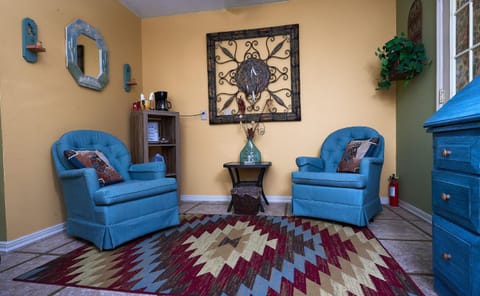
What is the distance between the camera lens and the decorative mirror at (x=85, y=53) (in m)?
2.38

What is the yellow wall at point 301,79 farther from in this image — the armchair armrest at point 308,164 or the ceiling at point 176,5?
the armchair armrest at point 308,164

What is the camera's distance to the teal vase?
2947 millimetres

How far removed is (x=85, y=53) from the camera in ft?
8.32

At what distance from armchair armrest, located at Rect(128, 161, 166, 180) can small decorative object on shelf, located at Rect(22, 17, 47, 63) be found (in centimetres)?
121

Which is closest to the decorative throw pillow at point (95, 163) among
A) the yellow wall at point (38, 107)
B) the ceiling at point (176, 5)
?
the yellow wall at point (38, 107)

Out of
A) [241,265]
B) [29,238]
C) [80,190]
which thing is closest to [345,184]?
[241,265]

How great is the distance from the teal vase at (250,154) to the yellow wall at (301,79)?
0.23 metres

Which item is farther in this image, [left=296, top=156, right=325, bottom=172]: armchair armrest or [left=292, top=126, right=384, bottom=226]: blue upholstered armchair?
[left=296, top=156, right=325, bottom=172]: armchair armrest

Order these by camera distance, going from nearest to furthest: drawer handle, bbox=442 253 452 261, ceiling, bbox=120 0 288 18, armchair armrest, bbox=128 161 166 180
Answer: drawer handle, bbox=442 253 452 261
armchair armrest, bbox=128 161 166 180
ceiling, bbox=120 0 288 18

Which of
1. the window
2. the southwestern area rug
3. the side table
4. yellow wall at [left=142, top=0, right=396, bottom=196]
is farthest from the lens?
yellow wall at [left=142, top=0, right=396, bottom=196]

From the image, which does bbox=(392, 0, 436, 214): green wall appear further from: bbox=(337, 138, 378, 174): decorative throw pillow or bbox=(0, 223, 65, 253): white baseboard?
bbox=(0, 223, 65, 253): white baseboard

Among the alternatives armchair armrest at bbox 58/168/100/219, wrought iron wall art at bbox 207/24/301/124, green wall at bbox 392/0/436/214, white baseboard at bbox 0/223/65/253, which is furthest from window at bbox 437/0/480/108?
white baseboard at bbox 0/223/65/253

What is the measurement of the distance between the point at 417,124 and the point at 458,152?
1.65 m

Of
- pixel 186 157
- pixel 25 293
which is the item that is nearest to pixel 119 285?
pixel 25 293
